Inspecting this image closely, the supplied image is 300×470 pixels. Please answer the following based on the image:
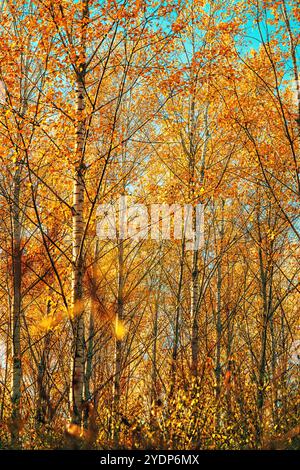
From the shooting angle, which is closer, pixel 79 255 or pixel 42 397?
pixel 42 397

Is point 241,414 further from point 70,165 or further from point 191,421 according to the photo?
point 70,165

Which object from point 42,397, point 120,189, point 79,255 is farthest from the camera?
point 120,189

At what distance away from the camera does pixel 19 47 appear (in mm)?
5352

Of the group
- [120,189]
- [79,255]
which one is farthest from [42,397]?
[120,189]

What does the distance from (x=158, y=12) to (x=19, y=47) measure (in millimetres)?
1802

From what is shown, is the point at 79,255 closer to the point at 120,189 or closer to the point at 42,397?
the point at 42,397

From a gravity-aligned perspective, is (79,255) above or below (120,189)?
below

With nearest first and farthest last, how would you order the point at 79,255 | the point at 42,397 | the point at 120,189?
the point at 42,397 < the point at 79,255 < the point at 120,189

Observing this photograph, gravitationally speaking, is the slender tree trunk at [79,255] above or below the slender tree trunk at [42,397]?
above

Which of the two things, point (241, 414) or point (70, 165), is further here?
point (70, 165)

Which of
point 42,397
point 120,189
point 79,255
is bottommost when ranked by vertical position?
point 42,397

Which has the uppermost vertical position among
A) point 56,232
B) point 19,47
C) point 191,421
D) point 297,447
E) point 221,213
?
point 19,47
